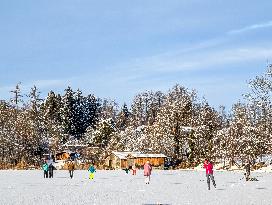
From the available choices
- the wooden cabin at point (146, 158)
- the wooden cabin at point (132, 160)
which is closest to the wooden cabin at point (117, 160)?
the wooden cabin at point (132, 160)

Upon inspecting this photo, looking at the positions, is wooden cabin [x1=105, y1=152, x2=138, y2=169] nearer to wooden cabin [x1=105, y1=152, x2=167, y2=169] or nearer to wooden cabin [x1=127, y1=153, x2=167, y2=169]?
wooden cabin [x1=105, y1=152, x2=167, y2=169]

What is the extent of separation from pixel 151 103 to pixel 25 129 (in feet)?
209

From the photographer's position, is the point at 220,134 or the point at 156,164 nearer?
the point at 220,134

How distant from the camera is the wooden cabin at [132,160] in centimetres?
8769

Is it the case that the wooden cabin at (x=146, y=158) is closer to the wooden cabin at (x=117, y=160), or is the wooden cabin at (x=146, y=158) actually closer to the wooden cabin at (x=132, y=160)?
the wooden cabin at (x=132, y=160)

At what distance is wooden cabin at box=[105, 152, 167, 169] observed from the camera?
87.7 m

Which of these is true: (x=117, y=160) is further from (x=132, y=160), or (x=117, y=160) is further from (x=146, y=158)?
(x=146, y=158)

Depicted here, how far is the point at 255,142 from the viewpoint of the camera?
6669cm

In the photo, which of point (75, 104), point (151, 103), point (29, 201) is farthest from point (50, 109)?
point (29, 201)

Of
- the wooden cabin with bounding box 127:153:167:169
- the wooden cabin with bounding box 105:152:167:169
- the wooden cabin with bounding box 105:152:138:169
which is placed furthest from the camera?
the wooden cabin with bounding box 105:152:138:169

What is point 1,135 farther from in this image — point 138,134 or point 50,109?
point 50,109

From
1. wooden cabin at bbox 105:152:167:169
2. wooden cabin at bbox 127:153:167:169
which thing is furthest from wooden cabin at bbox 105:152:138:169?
wooden cabin at bbox 127:153:167:169

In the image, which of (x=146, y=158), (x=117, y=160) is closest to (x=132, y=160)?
(x=146, y=158)

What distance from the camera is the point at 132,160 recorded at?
295 feet
